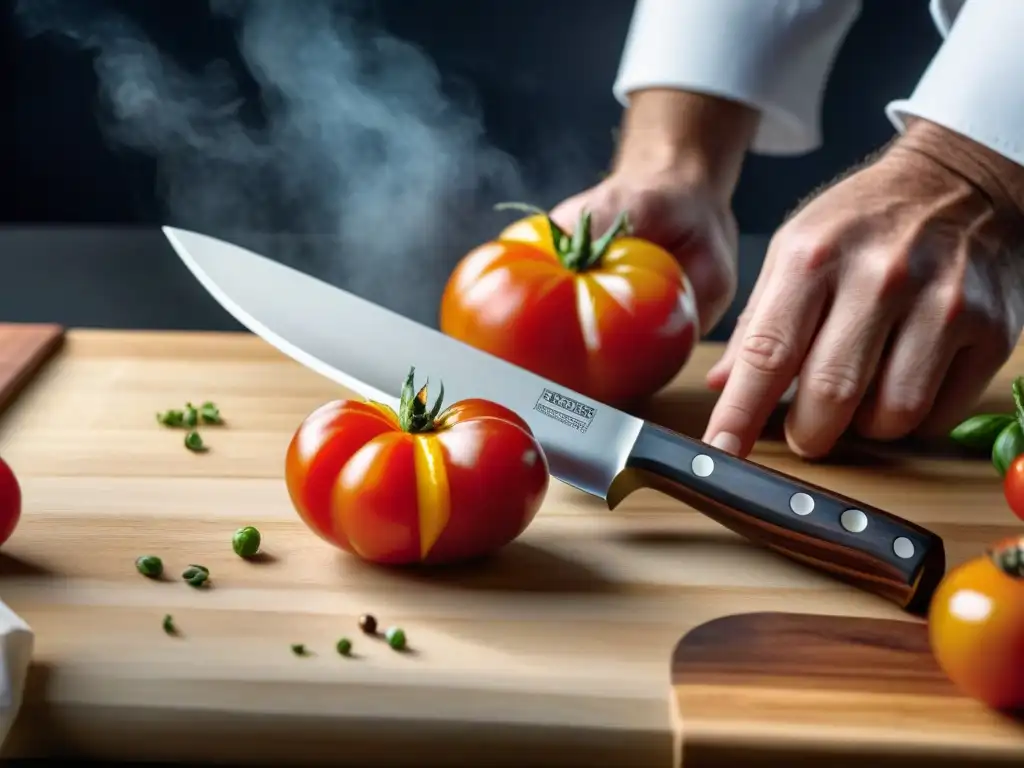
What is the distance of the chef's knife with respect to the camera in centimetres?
88

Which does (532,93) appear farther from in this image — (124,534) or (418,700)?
(418,700)

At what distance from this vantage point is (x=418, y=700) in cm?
77

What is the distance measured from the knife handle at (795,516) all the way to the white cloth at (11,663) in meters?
0.46

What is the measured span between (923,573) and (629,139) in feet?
2.94

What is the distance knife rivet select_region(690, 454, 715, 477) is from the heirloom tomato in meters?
0.13

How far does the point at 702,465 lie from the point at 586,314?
30 centimetres

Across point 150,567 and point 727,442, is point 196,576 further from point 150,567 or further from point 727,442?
point 727,442

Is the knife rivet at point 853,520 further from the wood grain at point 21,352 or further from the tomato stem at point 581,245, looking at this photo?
the wood grain at point 21,352

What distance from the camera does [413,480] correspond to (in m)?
0.87

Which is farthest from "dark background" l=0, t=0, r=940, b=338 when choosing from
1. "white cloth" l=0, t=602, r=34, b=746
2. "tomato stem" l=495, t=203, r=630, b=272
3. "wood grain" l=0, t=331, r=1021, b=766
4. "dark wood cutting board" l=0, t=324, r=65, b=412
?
"white cloth" l=0, t=602, r=34, b=746

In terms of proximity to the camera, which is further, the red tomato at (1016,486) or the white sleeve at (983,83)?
the white sleeve at (983,83)

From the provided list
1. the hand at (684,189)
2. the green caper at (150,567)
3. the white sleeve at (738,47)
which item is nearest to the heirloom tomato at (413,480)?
the green caper at (150,567)

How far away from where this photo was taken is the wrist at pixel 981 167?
124 centimetres

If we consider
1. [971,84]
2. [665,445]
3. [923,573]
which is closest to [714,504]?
[665,445]
